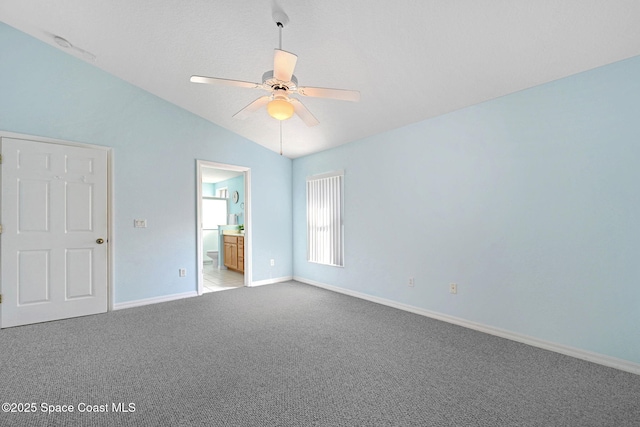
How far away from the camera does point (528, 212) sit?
275 centimetres

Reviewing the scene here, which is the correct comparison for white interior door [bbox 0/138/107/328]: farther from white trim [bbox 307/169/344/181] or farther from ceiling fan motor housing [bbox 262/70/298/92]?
white trim [bbox 307/169/344/181]

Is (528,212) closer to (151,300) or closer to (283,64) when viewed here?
(283,64)

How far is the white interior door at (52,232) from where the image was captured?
10.4ft

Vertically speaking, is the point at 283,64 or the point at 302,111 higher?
the point at 283,64

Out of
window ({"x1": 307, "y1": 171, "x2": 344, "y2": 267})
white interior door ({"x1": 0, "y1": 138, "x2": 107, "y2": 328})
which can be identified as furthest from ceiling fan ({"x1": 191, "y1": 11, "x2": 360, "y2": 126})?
white interior door ({"x1": 0, "y1": 138, "x2": 107, "y2": 328})

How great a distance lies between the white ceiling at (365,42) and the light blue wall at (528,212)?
0.27 meters

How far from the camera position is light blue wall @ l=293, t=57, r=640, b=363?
2295 mm

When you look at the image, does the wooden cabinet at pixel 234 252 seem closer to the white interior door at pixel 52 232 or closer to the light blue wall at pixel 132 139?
the light blue wall at pixel 132 139

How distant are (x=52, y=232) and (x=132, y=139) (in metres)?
1.49

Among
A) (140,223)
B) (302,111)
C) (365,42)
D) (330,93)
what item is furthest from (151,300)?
(365,42)

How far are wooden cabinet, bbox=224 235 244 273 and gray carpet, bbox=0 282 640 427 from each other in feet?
8.85

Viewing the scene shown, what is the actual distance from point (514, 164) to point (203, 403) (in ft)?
10.9

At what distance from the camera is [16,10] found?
114 inches

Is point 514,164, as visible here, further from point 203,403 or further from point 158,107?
point 158,107
